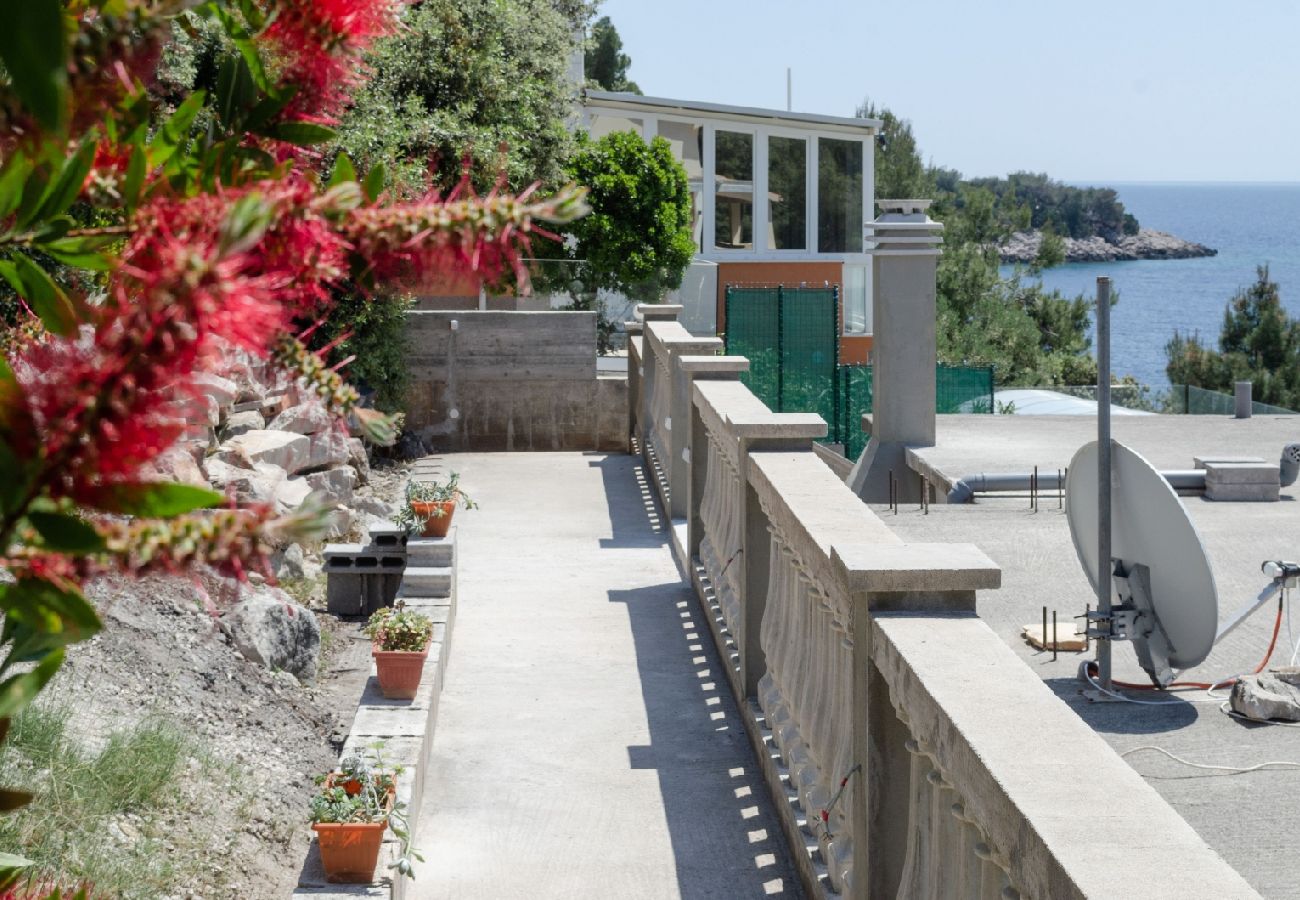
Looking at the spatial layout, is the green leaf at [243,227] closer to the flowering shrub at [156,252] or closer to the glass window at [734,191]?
the flowering shrub at [156,252]

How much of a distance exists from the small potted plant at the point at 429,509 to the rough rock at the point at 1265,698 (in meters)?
4.39

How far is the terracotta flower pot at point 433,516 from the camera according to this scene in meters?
9.01

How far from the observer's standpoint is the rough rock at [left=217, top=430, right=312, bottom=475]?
12.5 meters

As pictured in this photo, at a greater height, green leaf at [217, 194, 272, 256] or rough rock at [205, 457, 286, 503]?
green leaf at [217, 194, 272, 256]

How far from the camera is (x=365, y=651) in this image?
376 inches

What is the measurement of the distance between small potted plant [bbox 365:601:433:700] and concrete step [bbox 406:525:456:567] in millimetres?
1694

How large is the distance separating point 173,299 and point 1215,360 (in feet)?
163

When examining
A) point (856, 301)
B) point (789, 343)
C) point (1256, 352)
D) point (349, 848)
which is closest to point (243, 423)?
point (789, 343)

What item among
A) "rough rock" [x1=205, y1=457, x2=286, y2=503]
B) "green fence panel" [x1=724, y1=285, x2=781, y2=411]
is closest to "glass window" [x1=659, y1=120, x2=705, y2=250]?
"green fence panel" [x1=724, y1=285, x2=781, y2=411]

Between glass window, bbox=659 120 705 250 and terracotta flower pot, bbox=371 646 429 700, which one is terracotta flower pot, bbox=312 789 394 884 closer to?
terracotta flower pot, bbox=371 646 429 700

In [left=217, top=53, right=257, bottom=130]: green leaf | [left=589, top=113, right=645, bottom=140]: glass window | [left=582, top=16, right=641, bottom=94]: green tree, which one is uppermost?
[left=582, top=16, right=641, bottom=94]: green tree

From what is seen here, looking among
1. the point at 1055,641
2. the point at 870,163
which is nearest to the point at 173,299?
the point at 1055,641

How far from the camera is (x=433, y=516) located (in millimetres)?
9016

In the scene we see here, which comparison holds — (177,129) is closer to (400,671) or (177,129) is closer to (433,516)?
(400,671)
